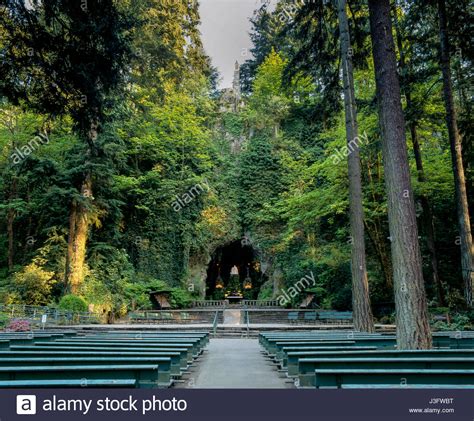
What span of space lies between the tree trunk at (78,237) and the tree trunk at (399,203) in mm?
16123

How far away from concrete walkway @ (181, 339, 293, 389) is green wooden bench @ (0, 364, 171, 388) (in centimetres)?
125

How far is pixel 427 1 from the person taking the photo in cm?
848

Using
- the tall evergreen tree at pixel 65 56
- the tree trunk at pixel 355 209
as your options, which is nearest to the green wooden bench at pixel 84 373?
the tall evergreen tree at pixel 65 56

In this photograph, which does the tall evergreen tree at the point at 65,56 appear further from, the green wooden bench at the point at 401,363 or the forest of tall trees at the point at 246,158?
the green wooden bench at the point at 401,363

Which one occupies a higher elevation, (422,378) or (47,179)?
(47,179)

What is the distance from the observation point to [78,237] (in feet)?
64.5

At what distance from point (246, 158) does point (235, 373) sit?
2480 centimetres

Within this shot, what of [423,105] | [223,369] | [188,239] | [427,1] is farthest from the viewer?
[188,239]

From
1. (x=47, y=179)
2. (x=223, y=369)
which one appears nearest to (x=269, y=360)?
(x=223, y=369)

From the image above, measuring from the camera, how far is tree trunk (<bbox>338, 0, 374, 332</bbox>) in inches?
382

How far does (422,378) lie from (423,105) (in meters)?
12.9

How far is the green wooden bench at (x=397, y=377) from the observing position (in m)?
3.86

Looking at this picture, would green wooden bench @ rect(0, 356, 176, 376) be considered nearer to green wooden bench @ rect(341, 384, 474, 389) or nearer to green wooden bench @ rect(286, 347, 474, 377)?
green wooden bench @ rect(286, 347, 474, 377)
